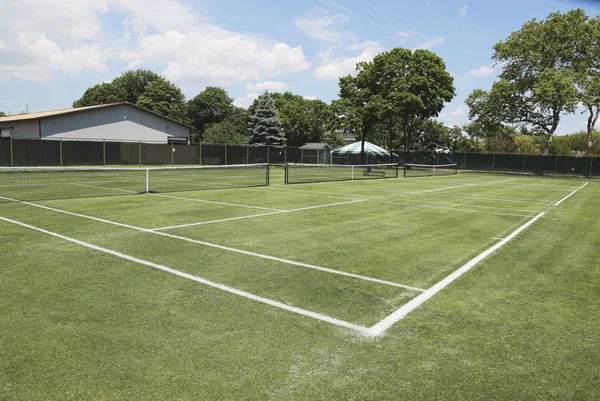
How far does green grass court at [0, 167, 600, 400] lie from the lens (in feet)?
10.7

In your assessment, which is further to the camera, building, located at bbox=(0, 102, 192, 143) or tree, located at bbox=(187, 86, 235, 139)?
Result: tree, located at bbox=(187, 86, 235, 139)

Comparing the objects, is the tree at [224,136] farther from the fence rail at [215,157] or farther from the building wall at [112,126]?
the fence rail at [215,157]

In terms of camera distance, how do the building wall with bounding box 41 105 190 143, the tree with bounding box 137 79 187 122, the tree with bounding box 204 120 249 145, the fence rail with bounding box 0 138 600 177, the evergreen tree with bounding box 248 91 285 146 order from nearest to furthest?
the fence rail with bounding box 0 138 600 177, the building wall with bounding box 41 105 190 143, the evergreen tree with bounding box 248 91 285 146, the tree with bounding box 204 120 249 145, the tree with bounding box 137 79 187 122

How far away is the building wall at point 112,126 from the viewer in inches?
1553

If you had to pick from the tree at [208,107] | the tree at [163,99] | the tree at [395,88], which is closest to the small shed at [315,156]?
the tree at [395,88]

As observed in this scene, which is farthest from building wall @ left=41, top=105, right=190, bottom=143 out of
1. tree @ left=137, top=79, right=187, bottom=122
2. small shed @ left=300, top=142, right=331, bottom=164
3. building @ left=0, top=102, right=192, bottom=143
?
tree @ left=137, top=79, right=187, bottom=122

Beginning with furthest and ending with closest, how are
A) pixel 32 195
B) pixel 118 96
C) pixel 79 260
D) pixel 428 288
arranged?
pixel 118 96, pixel 32 195, pixel 79 260, pixel 428 288

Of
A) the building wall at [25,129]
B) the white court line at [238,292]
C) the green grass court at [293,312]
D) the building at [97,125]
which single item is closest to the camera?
the green grass court at [293,312]

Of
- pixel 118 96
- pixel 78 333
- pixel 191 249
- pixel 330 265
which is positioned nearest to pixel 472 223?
pixel 330 265

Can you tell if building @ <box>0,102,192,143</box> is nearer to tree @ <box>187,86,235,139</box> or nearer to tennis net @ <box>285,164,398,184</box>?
tennis net @ <box>285,164,398,184</box>

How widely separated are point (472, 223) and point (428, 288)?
627 cm

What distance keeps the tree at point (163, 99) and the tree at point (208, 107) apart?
7148mm

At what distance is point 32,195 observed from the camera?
1524cm

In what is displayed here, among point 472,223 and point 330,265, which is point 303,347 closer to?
point 330,265
